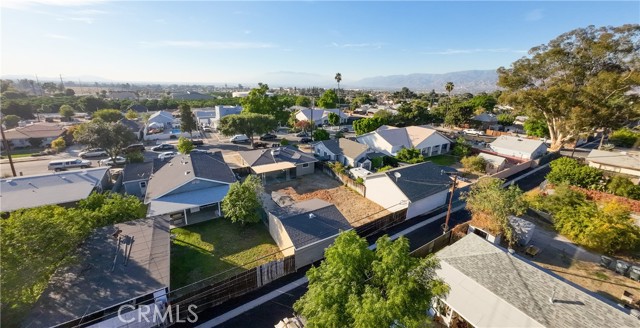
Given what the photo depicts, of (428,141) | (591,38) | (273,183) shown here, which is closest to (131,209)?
(273,183)

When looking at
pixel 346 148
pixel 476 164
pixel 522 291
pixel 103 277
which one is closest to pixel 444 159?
pixel 476 164

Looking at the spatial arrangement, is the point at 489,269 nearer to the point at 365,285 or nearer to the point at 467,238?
the point at 467,238

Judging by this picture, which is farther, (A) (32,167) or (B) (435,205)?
(A) (32,167)

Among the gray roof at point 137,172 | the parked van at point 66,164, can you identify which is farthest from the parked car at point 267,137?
the parked van at point 66,164

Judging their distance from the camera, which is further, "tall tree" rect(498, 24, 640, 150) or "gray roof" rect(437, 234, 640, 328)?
"tall tree" rect(498, 24, 640, 150)

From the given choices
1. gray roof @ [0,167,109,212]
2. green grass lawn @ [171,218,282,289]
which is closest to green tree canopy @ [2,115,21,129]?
gray roof @ [0,167,109,212]

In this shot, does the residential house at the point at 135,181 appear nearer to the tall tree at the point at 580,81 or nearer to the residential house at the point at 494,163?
the residential house at the point at 494,163

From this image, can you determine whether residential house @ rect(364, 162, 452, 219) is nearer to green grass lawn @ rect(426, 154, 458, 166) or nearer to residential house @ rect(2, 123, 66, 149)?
green grass lawn @ rect(426, 154, 458, 166)
